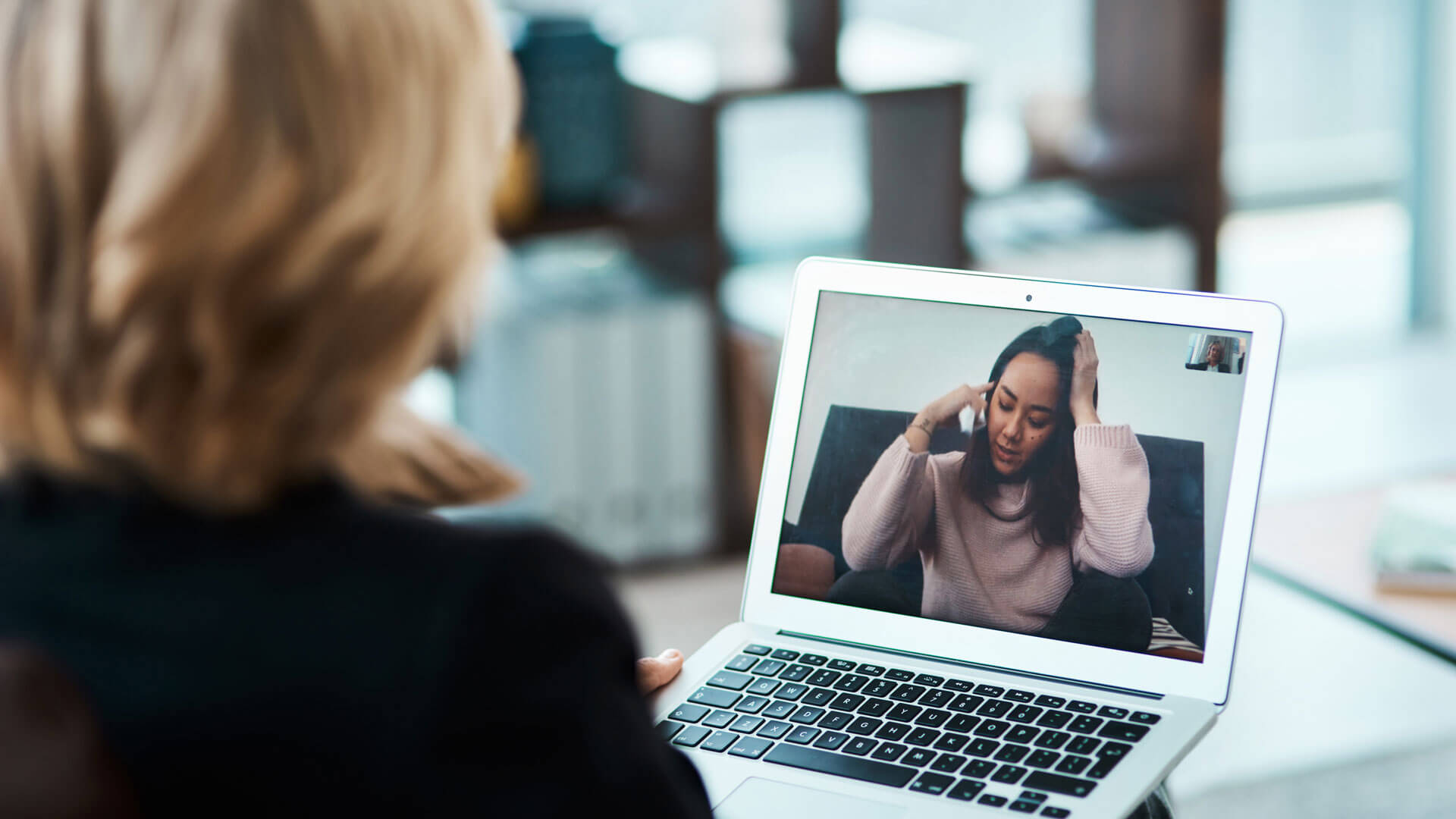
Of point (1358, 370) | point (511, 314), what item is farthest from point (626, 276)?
point (1358, 370)

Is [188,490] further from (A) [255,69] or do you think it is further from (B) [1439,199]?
(B) [1439,199]

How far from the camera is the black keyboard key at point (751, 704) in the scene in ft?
3.08

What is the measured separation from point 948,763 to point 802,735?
0.09m

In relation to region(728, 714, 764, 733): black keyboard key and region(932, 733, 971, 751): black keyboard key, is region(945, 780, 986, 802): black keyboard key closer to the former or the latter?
region(932, 733, 971, 751): black keyboard key

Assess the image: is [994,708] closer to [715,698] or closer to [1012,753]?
[1012,753]

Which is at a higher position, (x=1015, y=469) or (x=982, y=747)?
(x=1015, y=469)

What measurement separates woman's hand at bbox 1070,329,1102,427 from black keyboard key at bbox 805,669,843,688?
0.74 feet

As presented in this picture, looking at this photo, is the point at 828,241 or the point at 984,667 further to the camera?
the point at 828,241

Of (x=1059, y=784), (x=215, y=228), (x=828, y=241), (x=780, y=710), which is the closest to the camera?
(x=215, y=228)

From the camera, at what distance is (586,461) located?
2.70 metres

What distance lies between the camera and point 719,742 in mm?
912

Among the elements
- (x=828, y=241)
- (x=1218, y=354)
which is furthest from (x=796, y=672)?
(x=828, y=241)

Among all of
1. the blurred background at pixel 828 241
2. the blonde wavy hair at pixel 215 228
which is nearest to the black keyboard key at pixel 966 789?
the blonde wavy hair at pixel 215 228

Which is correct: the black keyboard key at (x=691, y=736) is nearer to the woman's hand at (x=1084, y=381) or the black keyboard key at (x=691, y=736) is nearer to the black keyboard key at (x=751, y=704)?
the black keyboard key at (x=751, y=704)
